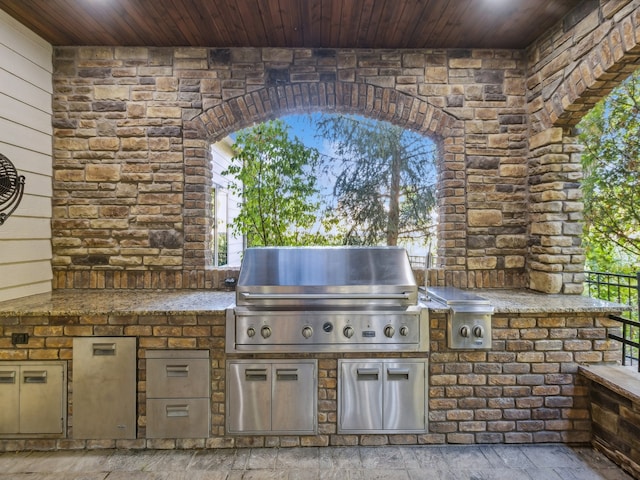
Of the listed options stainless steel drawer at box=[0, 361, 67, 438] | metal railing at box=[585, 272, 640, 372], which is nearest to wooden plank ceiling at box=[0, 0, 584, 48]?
metal railing at box=[585, 272, 640, 372]

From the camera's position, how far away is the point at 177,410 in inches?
94.6

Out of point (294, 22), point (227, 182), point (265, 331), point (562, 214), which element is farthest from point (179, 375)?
point (227, 182)

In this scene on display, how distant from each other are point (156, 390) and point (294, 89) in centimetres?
260

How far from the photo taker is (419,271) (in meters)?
3.19

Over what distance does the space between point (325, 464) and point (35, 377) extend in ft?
6.57

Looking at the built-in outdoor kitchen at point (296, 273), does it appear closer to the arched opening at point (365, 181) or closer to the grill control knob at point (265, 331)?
the grill control knob at point (265, 331)

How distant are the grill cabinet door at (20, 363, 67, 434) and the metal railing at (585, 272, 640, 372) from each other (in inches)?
145

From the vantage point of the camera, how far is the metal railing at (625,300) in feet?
7.64

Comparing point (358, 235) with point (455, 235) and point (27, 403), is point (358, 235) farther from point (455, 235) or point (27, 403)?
point (27, 403)

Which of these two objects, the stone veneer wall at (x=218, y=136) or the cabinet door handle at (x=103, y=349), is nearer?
the cabinet door handle at (x=103, y=349)

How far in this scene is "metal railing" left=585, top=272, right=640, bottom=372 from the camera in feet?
7.64

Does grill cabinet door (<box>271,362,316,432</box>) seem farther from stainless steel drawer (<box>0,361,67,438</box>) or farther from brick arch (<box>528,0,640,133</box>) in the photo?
brick arch (<box>528,0,640,133</box>)

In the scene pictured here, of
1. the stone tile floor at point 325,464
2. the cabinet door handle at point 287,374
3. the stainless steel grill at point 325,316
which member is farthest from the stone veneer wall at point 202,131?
the stone tile floor at point 325,464

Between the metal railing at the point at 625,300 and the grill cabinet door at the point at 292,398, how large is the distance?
81.3 inches
